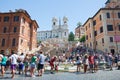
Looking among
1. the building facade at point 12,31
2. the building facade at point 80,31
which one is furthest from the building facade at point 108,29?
the building facade at point 80,31

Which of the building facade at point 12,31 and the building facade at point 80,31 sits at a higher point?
the building facade at point 80,31

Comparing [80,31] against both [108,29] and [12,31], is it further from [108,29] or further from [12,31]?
[12,31]

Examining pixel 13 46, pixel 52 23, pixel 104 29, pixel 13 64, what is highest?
pixel 52 23

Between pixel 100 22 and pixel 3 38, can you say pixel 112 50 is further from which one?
pixel 3 38

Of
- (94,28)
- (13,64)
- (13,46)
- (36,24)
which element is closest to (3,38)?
(13,46)

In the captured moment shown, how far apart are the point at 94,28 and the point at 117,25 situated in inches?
313

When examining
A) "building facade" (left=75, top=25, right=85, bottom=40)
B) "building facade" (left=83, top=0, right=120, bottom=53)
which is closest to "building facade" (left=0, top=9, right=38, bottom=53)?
"building facade" (left=83, top=0, right=120, bottom=53)

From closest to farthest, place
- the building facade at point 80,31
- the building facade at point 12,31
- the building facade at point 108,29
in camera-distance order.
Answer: the building facade at point 108,29, the building facade at point 12,31, the building facade at point 80,31

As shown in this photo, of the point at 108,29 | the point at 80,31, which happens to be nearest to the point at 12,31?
the point at 108,29

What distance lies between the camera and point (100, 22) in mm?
39844

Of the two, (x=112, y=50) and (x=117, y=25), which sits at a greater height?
(x=117, y=25)

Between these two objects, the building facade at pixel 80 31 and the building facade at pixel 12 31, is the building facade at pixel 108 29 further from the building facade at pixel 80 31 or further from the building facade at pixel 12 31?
the building facade at pixel 80 31

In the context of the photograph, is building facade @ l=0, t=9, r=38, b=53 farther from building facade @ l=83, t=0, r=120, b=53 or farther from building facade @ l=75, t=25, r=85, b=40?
building facade @ l=75, t=25, r=85, b=40

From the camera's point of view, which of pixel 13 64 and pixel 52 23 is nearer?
pixel 13 64
